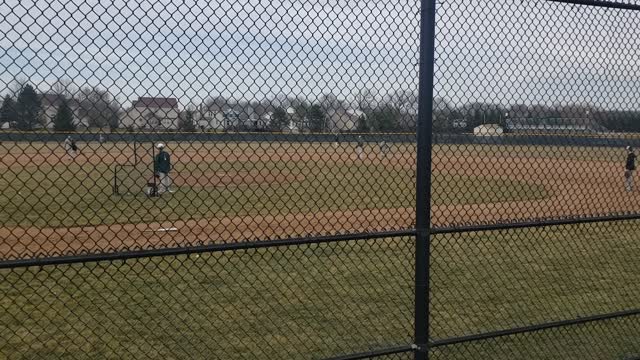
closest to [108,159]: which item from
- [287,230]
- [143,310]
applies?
[287,230]

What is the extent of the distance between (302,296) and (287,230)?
487cm

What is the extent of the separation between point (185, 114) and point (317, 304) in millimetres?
3058

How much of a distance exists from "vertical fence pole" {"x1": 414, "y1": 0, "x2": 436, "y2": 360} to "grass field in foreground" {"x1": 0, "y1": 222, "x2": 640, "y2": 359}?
1.63 m

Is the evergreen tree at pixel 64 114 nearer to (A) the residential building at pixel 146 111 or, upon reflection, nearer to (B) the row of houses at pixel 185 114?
(B) the row of houses at pixel 185 114

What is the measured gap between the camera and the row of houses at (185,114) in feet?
12.3

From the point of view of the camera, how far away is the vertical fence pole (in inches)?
134

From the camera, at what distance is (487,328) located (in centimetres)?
570

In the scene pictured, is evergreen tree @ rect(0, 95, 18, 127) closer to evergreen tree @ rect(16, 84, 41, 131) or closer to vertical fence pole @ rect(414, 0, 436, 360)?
evergreen tree @ rect(16, 84, 41, 131)

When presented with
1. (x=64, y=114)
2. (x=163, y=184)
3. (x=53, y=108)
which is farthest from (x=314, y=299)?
(x=163, y=184)

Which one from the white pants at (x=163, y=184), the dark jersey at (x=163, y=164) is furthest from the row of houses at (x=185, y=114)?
the white pants at (x=163, y=184)

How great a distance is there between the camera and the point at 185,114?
13.6 feet

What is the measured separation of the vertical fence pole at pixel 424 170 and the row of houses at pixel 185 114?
3.28 feet

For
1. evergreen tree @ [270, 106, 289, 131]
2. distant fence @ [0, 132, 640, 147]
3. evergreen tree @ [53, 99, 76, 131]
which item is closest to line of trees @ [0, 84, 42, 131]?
evergreen tree @ [53, 99, 76, 131]

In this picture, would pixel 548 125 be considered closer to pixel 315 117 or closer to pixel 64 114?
pixel 315 117
